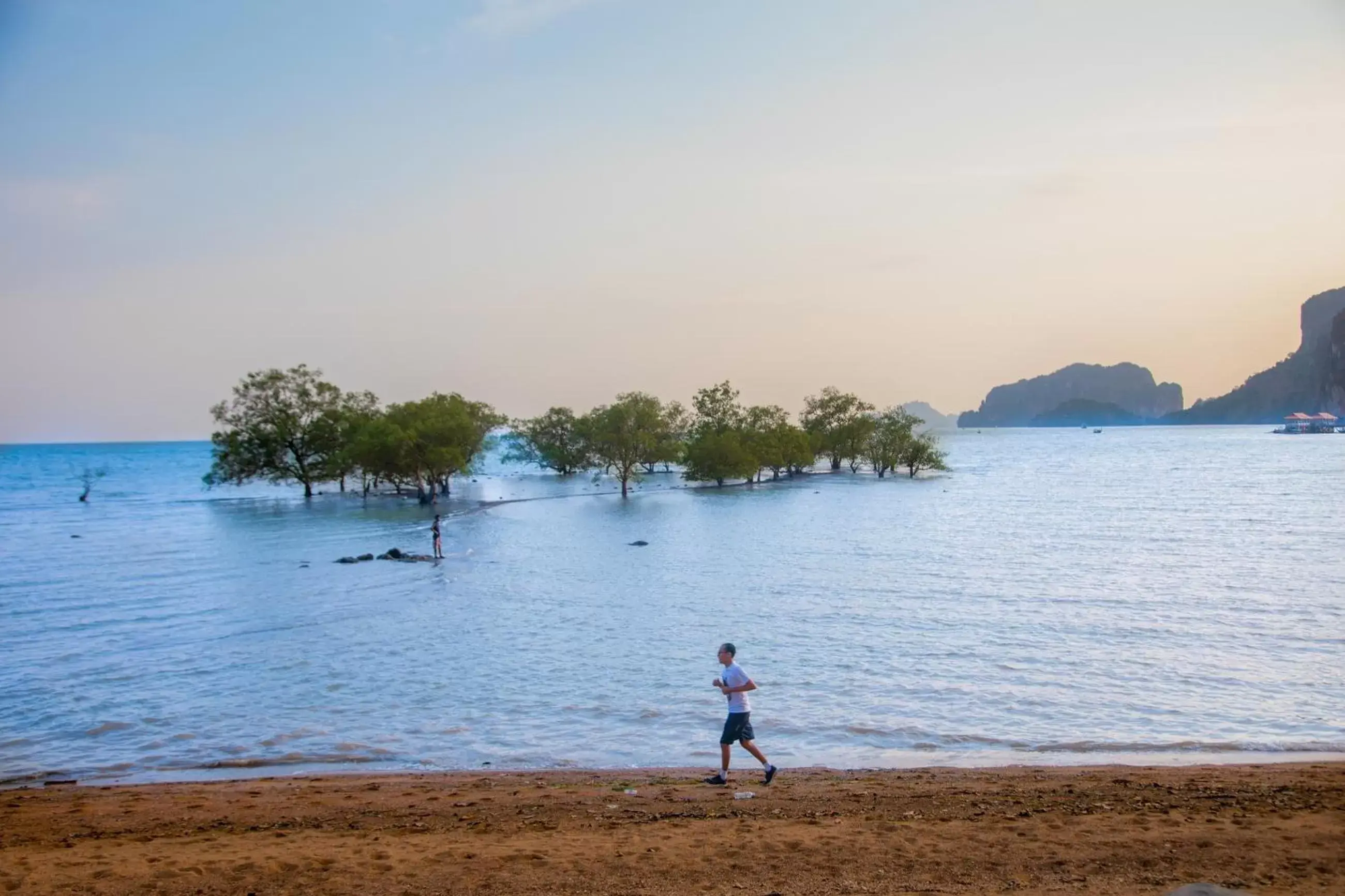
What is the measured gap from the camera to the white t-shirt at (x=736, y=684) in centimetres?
1253

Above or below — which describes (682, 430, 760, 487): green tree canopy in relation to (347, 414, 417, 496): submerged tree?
below

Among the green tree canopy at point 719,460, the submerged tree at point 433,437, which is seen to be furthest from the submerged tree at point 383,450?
the green tree canopy at point 719,460

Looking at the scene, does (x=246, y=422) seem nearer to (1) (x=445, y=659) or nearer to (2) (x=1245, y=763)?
(1) (x=445, y=659)

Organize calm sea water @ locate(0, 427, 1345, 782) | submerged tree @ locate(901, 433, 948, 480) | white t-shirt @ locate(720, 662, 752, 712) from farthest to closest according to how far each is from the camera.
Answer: submerged tree @ locate(901, 433, 948, 480), calm sea water @ locate(0, 427, 1345, 782), white t-shirt @ locate(720, 662, 752, 712)

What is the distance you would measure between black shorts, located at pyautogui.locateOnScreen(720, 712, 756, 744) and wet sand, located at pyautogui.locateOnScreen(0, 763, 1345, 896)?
2.12 ft

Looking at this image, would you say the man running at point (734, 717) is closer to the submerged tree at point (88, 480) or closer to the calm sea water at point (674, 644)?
the calm sea water at point (674, 644)

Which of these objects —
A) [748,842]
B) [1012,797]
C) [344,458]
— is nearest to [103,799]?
[748,842]

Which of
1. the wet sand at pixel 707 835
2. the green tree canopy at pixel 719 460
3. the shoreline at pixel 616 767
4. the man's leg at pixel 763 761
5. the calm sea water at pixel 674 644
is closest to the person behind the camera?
the wet sand at pixel 707 835

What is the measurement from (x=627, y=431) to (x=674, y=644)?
6701 cm

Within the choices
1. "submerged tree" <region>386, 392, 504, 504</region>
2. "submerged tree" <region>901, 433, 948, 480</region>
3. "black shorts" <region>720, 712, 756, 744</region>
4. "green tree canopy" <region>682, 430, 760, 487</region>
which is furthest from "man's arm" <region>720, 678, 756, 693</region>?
"submerged tree" <region>901, 433, 948, 480</region>

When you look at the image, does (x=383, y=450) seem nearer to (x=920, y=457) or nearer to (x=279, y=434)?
(x=279, y=434)

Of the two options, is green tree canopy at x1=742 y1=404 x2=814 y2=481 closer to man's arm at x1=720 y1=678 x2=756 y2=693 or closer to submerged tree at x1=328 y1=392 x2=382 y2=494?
submerged tree at x1=328 y1=392 x2=382 y2=494

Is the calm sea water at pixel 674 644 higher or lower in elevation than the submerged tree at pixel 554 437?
lower

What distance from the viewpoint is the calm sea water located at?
15406mm
